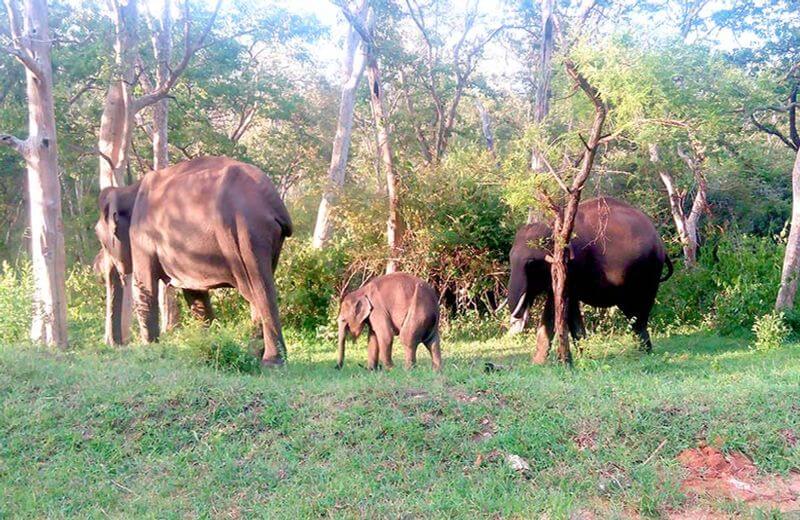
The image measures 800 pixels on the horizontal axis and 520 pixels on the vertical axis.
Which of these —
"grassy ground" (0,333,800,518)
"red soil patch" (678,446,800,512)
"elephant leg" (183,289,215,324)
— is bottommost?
"red soil patch" (678,446,800,512)

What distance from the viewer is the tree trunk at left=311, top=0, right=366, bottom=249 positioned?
14.0 meters

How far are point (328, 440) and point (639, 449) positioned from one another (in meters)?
2.07

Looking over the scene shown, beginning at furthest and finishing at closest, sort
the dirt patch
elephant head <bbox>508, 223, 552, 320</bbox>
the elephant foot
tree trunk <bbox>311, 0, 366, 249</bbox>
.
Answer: tree trunk <bbox>311, 0, 366, 249</bbox> → elephant head <bbox>508, 223, 552, 320</bbox> → the elephant foot → the dirt patch

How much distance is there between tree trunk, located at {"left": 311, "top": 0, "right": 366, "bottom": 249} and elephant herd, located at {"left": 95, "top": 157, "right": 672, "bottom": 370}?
3.97 meters

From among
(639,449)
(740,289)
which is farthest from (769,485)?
(740,289)

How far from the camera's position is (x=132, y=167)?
21.6m

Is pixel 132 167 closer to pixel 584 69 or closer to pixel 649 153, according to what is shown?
pixel 649 153

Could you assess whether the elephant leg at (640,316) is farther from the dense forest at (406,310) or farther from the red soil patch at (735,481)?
the red soil patch at (735,481)

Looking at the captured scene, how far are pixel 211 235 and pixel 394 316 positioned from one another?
2.23 m

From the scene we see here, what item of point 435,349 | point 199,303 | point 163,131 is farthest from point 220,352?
point 163,131

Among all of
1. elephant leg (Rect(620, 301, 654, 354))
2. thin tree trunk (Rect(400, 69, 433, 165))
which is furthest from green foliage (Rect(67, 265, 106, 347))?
elephant leg (Rect(620, 301, 654, 354))

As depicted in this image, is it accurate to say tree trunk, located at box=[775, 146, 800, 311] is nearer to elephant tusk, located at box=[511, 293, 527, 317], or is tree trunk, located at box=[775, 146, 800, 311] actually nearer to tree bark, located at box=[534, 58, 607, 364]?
elephant tusk, located at box=[511, 293, 527, 317]

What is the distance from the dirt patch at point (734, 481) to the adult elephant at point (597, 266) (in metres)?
4.18

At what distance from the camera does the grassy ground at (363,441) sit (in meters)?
4.66
